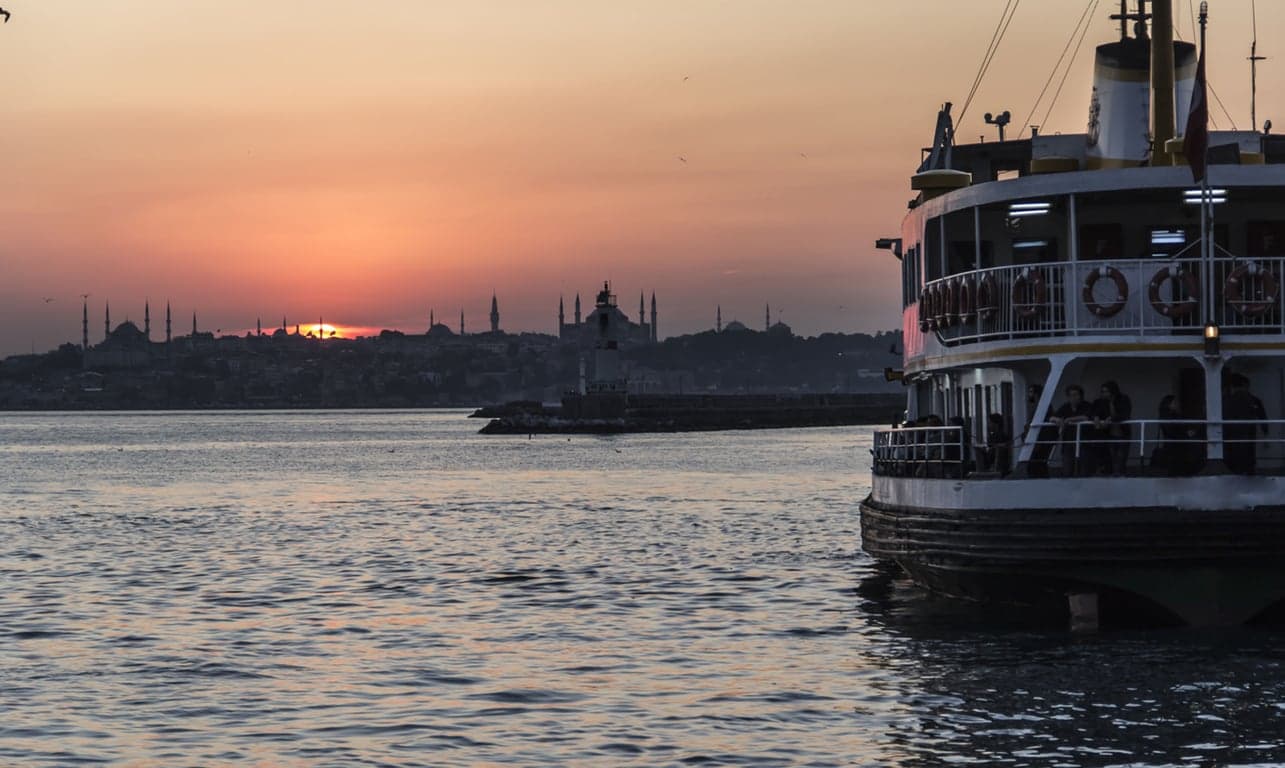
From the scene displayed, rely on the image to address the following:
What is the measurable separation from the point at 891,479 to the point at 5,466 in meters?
91.4

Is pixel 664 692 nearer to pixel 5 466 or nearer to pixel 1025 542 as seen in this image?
pixel 1025 542

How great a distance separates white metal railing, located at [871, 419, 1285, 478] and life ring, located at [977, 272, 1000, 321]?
1.42m

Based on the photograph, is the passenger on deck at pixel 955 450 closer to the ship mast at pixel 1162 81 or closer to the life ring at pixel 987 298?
the life ring at pixel 987 298

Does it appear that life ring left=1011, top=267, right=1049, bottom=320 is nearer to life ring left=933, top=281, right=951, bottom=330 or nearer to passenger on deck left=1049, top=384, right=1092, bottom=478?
passenger on deck left=1049, top=384, right=1092, bottom=478

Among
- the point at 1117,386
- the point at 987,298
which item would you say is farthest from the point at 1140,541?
the point at 987,298

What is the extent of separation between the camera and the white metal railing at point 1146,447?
18.9m

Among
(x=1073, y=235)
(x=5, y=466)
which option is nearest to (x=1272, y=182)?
(x=1073, y=235)

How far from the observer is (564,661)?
Result: 21094 millimetres

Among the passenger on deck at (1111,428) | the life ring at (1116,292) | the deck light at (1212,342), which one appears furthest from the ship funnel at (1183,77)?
the passenger on deck at (1111,428)

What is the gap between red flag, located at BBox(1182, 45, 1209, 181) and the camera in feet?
61.8

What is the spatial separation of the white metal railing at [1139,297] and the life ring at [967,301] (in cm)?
30

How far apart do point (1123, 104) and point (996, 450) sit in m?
6.09

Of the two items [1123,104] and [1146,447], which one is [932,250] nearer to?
[1123,104]

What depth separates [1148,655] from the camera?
1906 centimetres
